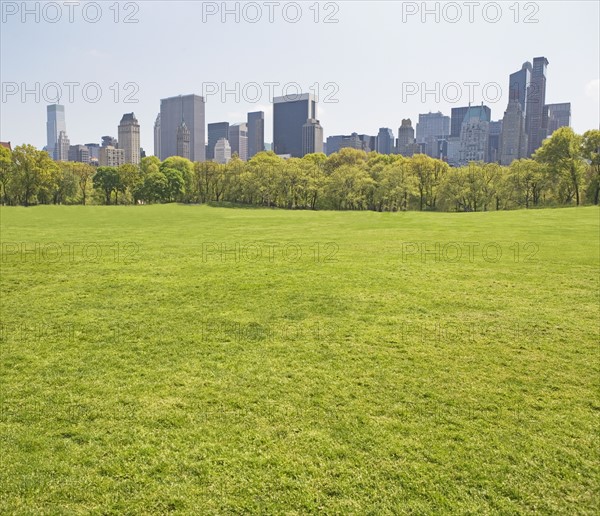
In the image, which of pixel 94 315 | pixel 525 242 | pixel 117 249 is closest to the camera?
pixel 94 315

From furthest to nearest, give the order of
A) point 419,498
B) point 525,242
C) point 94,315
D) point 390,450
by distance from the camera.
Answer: point 525,242 → point 94,315 → point 390,450 → point 419,498

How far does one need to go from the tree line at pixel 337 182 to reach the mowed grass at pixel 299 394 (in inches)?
2564

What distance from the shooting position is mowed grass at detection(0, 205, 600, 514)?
5281mm

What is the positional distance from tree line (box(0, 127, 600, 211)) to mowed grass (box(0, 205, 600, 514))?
6513 cm

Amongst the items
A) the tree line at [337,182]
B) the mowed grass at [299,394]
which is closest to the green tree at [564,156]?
the tree line at [337,182]

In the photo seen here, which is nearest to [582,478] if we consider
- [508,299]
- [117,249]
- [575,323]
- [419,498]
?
[419,498]

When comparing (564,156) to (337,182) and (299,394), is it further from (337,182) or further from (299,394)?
(299,394)

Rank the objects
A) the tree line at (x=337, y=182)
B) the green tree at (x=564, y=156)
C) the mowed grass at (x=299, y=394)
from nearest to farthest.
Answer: the mowed grass at (x=299, y=394)
the green tree at (x=564, y=156)
the tree line at (x=337, y=182)

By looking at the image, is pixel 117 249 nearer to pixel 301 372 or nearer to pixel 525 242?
pixel 301 372

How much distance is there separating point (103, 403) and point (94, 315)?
5.16 metres

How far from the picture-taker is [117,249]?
22.7 m

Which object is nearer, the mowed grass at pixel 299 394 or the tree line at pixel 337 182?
the mowed grass at pixel 299 394

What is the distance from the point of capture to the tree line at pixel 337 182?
7188cm

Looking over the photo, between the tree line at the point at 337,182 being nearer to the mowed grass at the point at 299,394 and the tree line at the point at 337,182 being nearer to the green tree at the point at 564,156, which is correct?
the green tree at the point at 564,156
